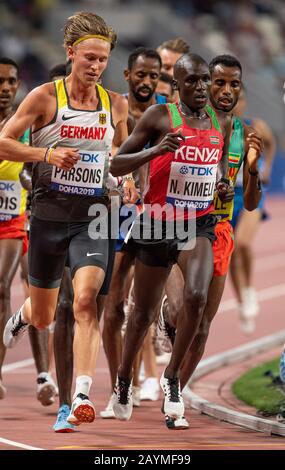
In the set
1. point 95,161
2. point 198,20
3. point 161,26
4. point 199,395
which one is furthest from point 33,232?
point 198,20

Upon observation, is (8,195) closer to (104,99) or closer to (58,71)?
(58,71)

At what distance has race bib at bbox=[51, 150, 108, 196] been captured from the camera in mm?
9164

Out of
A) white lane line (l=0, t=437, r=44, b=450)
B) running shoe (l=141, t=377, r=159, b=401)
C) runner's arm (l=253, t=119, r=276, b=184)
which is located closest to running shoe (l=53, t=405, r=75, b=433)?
white lane line (l=0, t=437, r=44, b=450)

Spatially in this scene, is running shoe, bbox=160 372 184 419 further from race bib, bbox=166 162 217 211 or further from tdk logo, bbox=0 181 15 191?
tdk logo, bbox=0 181 15 191

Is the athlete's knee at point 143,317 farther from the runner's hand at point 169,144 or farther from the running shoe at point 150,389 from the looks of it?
the running shoe at point 150,389

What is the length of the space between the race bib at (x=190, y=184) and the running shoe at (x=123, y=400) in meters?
1.36

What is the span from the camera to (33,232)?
932 cm

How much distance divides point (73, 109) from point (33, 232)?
2.85ft

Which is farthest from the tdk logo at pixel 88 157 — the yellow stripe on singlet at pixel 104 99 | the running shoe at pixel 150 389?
the running shoe at pixel 150 389

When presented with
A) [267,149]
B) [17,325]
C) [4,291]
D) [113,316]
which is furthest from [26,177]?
[267,149]

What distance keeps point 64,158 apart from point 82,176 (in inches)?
19.2

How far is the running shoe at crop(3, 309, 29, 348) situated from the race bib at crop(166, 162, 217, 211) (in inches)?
58.3

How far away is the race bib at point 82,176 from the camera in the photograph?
9.16 meters
